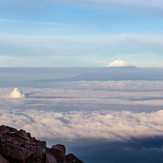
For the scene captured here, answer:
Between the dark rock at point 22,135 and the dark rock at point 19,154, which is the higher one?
the dark rock at point 22,135

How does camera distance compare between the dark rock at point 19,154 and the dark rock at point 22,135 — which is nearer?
the dark rock at point 19,154

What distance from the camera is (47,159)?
1641 centimetres

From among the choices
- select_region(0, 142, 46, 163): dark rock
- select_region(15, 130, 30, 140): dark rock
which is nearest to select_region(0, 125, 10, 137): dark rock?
select_region(15, 130, 30, 140): dark rock

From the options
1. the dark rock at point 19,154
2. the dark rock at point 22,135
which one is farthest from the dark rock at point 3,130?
the dark rock at point 19,154

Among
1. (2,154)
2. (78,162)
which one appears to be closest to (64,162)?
(78,162)

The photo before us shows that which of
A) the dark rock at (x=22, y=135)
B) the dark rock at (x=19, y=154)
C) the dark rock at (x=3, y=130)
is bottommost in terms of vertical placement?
the dark rock at (x=19, y=154)

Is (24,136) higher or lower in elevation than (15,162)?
higher

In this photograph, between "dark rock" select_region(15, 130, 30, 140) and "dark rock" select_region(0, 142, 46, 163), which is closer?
"dark rock" select_region(0, 142, 46, 163)

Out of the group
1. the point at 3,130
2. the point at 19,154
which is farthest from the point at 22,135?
the point at 19,154

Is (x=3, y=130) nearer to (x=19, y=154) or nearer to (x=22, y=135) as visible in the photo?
(x=22, y=135)

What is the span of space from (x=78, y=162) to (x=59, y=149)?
1.23 m

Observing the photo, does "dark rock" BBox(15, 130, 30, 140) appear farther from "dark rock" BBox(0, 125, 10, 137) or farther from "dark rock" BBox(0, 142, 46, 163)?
"dark rock" BBox(0, 142, 46, 163)

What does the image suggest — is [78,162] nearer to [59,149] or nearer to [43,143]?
[59,149]

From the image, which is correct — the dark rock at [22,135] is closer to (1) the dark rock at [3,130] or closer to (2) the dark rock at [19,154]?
(1) the dark rock at [3,130]
